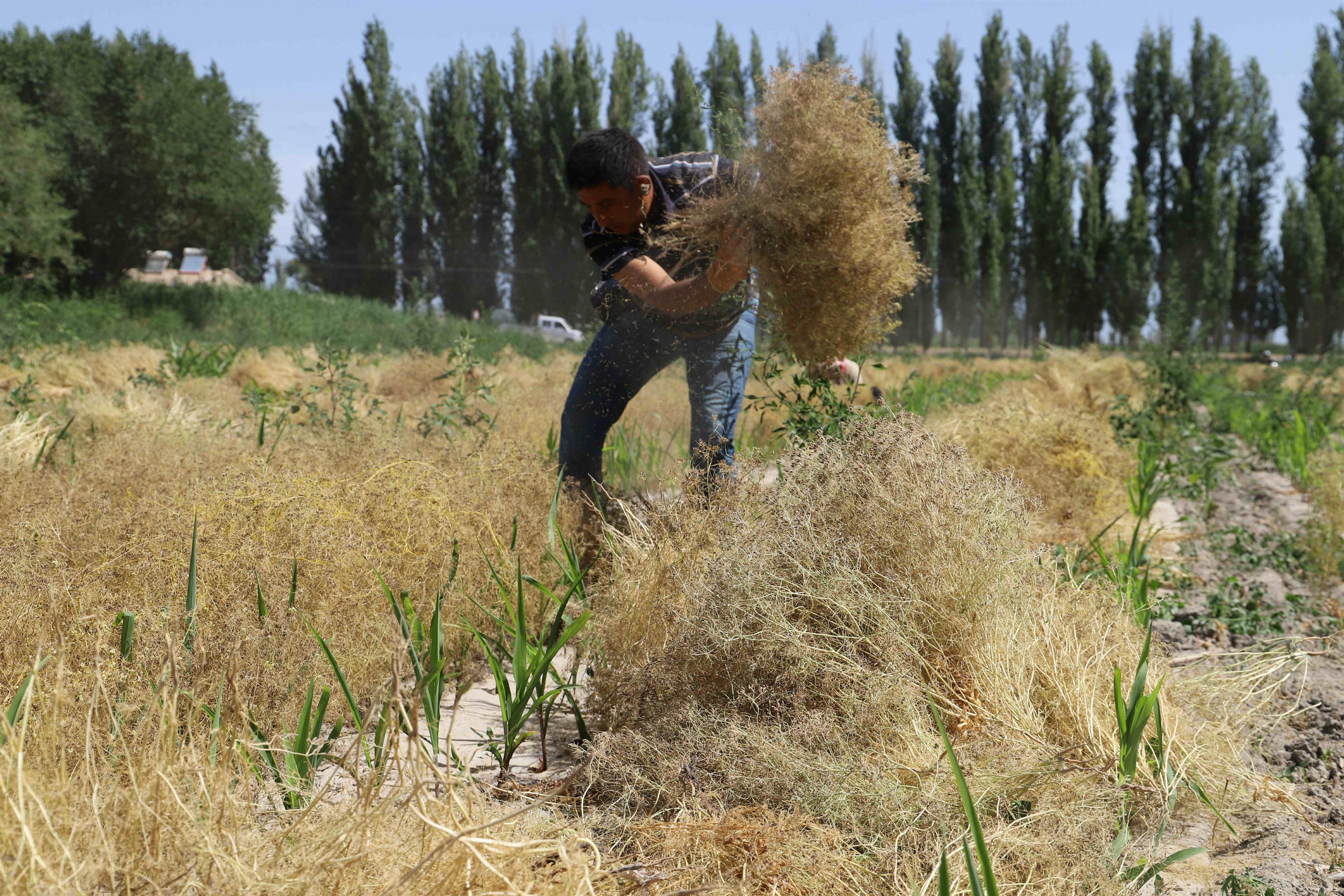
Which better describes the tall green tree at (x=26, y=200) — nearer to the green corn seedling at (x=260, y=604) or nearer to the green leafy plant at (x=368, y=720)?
the green corn seedling at (x=260, y=604)

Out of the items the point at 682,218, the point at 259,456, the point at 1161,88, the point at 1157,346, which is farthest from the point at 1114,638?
the point at 1161,88

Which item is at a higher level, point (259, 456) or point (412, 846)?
point (259, 456)

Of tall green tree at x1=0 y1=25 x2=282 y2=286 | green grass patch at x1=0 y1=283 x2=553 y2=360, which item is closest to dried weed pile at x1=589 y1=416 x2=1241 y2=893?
green grass patch at x1=0 y1=283 x2=553 y2=360

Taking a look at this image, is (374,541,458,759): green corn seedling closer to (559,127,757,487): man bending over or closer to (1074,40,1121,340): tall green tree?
(559,127,757,487): man bending over

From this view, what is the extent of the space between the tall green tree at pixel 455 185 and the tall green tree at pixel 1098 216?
67.3 feet

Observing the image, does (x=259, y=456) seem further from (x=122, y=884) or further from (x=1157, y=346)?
(x=1157, y=346)

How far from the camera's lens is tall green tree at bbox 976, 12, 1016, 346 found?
29281mm

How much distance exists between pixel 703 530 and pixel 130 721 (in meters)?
1.32

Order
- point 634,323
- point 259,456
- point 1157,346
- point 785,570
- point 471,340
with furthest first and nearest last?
point 1157,346, point 471,340, point 634,323, point 259,456, point 785,570

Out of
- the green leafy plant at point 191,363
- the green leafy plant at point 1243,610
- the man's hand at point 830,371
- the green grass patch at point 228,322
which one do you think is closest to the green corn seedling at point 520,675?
the man's hand at point 830,371

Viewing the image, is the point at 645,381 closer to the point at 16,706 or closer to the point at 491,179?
the point at 16,706

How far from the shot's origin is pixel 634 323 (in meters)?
3.33

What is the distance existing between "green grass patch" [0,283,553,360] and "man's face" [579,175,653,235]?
7087 millimetres

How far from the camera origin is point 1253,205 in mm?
30812
